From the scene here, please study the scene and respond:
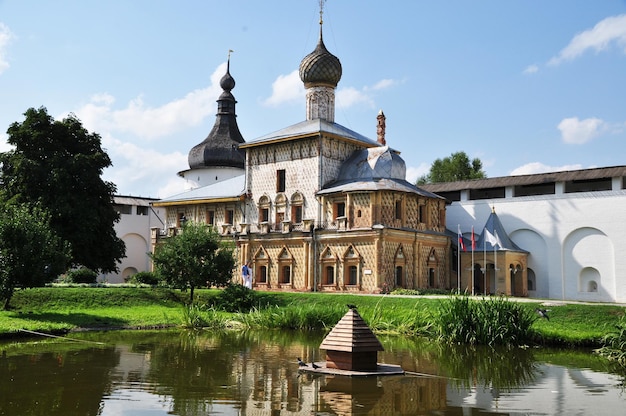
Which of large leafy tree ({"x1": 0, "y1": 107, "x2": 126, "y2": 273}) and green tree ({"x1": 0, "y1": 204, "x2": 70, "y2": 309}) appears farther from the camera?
large leafy tree ({"x1": 0, "y1": 107, "x2": 126, "y2": 273})

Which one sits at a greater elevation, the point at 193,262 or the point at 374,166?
the point at 374,166

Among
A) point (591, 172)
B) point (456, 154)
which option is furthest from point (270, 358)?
point (456, 154)

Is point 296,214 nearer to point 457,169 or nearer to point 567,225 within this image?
point 567,225

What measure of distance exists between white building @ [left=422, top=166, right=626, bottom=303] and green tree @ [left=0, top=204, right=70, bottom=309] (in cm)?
2178

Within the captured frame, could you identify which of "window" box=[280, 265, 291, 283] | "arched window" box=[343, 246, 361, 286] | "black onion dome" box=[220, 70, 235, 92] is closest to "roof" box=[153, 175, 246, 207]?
"window" box=[280, 265, 291, 283]

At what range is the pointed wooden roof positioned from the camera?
471 inches

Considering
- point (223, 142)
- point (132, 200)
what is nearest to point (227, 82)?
point (223, 142)

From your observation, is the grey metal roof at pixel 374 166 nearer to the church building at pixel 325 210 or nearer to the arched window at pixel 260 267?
the church building at pixel 325 210

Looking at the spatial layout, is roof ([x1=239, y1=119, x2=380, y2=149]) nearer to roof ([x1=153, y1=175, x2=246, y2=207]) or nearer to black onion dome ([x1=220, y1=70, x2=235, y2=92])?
roof ([x1=153, y1=175, x2=246, y2=207])

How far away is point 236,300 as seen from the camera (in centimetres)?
2548

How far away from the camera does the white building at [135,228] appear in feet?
151

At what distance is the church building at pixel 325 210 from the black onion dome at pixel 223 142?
7143 millimetres

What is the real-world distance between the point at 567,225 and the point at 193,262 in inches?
709

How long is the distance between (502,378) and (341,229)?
1973 centimetres
